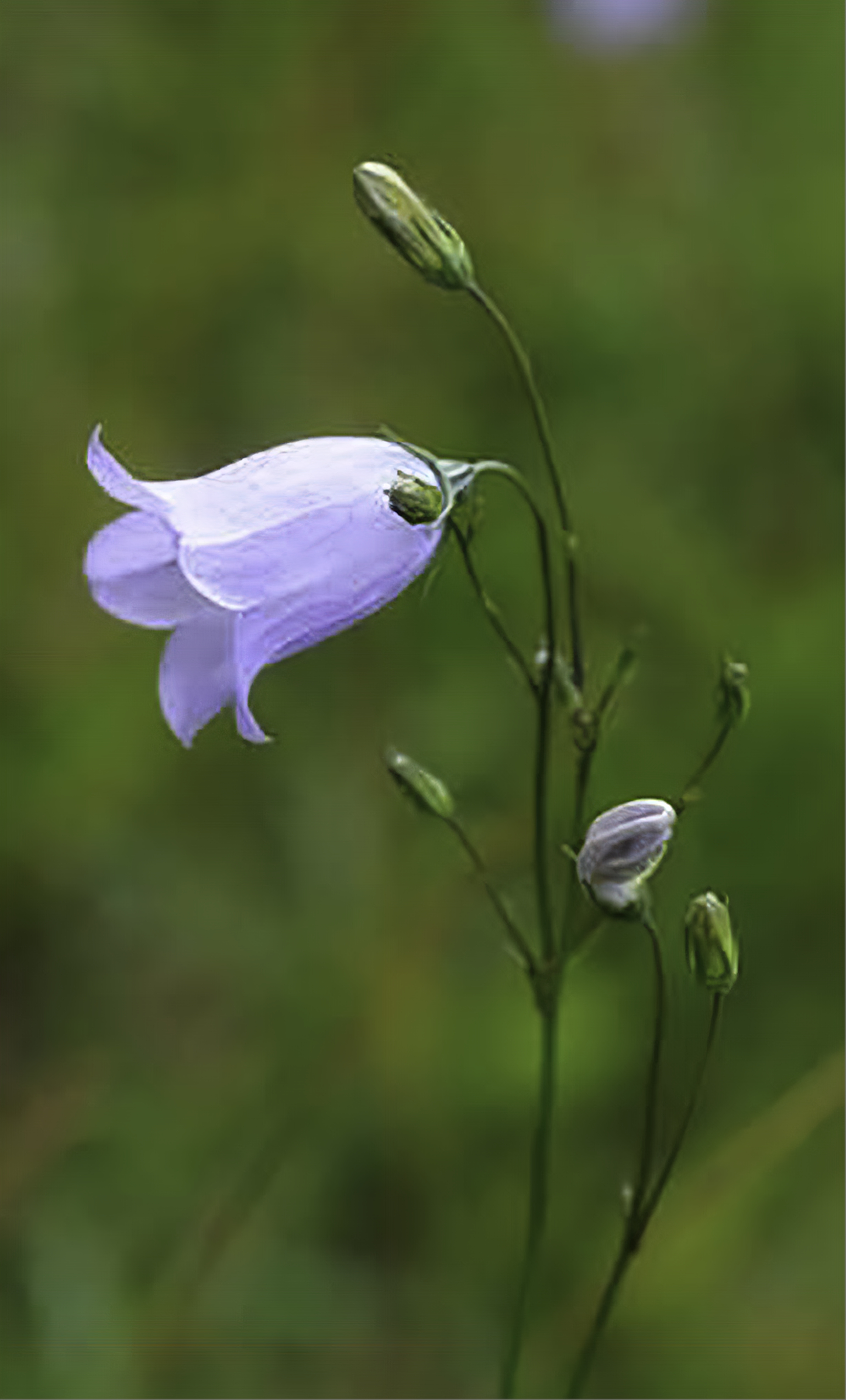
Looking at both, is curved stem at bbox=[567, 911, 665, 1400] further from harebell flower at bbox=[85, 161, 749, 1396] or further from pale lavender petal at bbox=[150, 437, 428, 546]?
pale lavender petal at bbox=[150, 437, 428, 546]

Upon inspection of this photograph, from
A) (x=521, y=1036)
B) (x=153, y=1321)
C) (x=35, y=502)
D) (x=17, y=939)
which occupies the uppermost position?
(x=35, y=502)

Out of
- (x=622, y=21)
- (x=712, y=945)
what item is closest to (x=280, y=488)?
(x=712, y=945)

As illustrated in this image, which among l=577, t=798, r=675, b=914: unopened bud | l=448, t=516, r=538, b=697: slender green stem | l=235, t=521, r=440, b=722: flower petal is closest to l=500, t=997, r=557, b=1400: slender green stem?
l=577, t=798, r=675, b=914: unopened bud

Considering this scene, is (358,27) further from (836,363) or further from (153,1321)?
(153,1321)

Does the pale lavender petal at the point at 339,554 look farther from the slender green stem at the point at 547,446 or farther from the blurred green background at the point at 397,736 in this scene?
the blurred green background at the point at 397,736

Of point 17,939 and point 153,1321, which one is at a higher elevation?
point 17,939

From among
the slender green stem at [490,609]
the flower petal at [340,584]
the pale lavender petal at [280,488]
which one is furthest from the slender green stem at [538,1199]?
the pale lavender petal at [280,488]

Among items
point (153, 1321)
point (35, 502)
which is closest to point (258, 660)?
point (153, 1321)

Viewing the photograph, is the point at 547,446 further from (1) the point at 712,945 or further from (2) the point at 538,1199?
(2) the point at 538,1199
